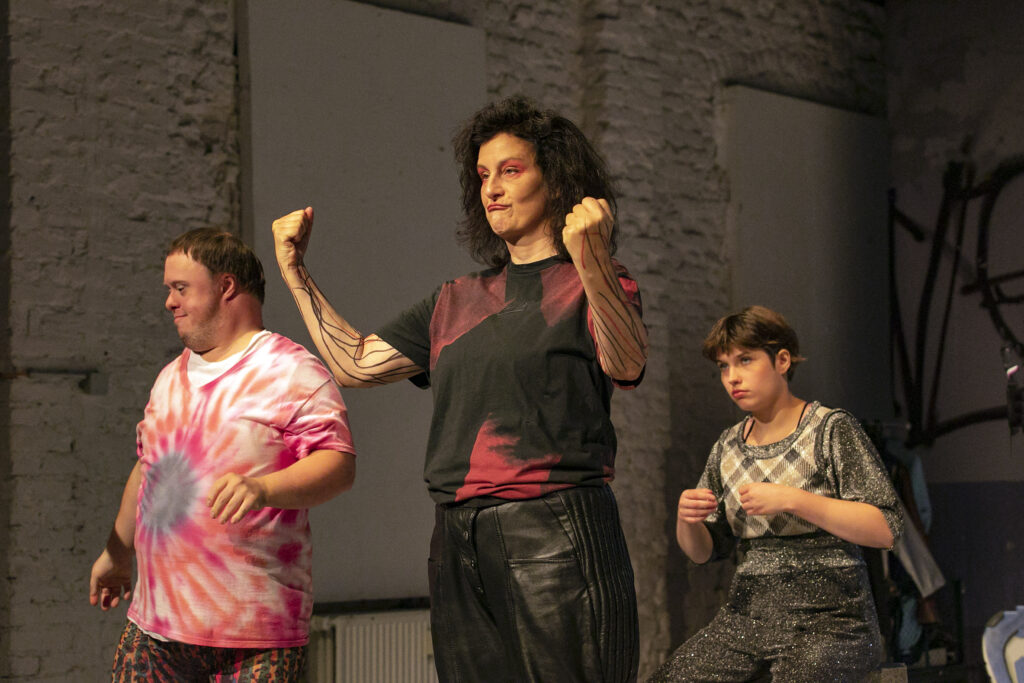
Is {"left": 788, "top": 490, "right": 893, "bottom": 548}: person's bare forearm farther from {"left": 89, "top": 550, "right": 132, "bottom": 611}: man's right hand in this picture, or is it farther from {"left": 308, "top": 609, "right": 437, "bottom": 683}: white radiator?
{"left": 308, "top": 609, "right": 437, "bottom": 683}: white radiator

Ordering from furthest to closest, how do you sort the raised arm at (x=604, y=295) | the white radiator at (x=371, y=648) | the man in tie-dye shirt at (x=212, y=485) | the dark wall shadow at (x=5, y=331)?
the white radiator at (x=371, y=648) < the dark wall shadow at (x=5, y=331) < the man in tie-dye shirt at (x=212, y=485) < the raised arm at (x=604, y=295)

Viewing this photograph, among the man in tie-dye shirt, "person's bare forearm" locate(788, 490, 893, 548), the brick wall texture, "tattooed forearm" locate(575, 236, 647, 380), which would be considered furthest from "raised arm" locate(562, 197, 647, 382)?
the brick wall texture

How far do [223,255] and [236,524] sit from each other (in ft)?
2.05

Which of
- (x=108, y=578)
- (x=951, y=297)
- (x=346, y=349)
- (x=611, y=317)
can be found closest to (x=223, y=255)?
(x=346, y=349)

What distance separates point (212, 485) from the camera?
90.2 inches

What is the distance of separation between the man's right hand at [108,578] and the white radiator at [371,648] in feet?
5.05

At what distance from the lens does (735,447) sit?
3.57 m

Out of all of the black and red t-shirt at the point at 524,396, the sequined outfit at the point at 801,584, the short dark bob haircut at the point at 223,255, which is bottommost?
the sequined outfit at the point at 801,584

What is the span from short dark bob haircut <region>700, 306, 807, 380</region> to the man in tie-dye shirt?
4.70 feet

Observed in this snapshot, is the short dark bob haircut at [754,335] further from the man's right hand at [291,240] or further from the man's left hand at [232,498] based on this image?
the man's left hand at [232,498]

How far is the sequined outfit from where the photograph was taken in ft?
10.3

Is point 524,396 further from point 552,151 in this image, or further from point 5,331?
point 5,331

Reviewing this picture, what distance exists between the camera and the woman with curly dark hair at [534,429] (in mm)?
1895

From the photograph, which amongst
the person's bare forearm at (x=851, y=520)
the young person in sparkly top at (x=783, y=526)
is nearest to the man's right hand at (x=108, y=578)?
the young person in sparkly top at (x=783, y=526)
